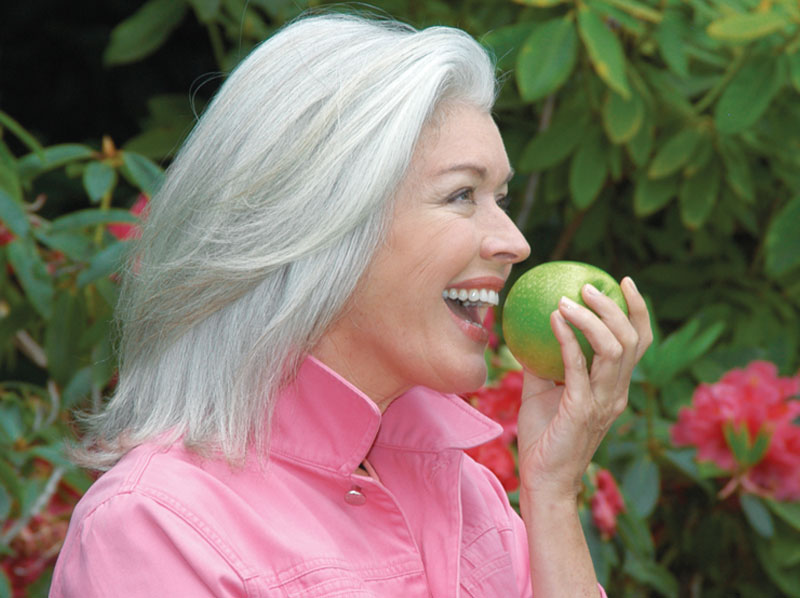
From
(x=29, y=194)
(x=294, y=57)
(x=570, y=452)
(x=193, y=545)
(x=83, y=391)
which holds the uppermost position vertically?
(x=294, y=57)

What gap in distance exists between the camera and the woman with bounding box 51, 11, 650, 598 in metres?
1.32

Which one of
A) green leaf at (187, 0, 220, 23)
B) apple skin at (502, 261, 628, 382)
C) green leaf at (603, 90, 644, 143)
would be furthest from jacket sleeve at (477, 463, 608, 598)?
green leaf at (187, 0, 220, 23)

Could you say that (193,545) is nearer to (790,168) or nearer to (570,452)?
(570,452)

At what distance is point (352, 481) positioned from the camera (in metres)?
1.37

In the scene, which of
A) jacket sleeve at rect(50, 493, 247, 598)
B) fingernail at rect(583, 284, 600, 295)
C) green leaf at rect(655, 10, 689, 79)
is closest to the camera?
jacket sleeve at rect(50, 493, 247, 598)

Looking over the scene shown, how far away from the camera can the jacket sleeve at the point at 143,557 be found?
117 cm

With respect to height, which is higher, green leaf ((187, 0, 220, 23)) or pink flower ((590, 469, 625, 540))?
green leaf ((187, 0, 220, 23))

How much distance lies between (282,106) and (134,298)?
0.33m

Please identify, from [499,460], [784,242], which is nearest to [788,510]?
[784,242]

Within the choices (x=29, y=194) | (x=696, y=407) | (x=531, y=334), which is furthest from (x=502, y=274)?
(x=29, y=194)

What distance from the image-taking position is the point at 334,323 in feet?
4.61

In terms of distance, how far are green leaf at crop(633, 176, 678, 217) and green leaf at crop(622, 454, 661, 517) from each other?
2.03 feet

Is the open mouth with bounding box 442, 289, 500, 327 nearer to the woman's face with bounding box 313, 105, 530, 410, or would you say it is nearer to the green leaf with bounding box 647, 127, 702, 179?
the woman's face with bounding box 313, 105, 530, 410

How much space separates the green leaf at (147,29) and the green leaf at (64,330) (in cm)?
88
